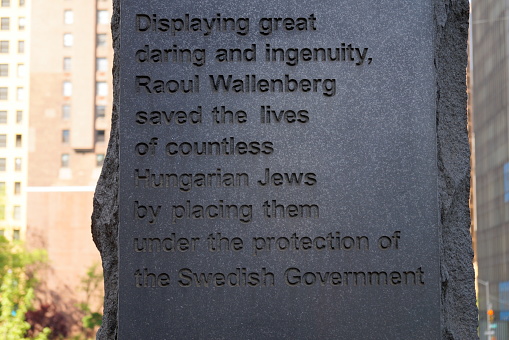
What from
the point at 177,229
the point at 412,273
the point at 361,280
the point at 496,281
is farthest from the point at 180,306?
the point at 496,281

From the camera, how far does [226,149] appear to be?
4.54m

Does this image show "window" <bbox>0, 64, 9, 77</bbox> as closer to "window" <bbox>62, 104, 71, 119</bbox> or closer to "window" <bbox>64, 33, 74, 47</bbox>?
"window" <bbox>64, 33, 74, 47</bbox>

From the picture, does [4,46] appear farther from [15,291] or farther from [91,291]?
[15,291]

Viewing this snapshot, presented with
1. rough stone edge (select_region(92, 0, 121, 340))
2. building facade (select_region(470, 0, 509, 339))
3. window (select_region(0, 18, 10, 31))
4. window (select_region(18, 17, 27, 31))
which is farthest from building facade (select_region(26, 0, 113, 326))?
rough stone edge (select_region(92, 0, 121, 340))

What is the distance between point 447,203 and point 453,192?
96 mm

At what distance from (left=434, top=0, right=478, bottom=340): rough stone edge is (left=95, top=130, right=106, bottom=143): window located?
200 ft

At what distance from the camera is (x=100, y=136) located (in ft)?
212

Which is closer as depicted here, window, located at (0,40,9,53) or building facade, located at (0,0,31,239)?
building facade, located at (0,0,31,239)

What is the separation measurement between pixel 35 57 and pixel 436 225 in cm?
6571

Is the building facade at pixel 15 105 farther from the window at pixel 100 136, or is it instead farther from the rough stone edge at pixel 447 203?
the rough stone edge at pixel 447 203

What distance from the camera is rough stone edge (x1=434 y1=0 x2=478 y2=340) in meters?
4.73

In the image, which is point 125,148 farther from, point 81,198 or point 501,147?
point 81,198

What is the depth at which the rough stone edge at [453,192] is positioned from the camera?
4.73m

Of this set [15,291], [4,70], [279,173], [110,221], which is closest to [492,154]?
[15,291]
